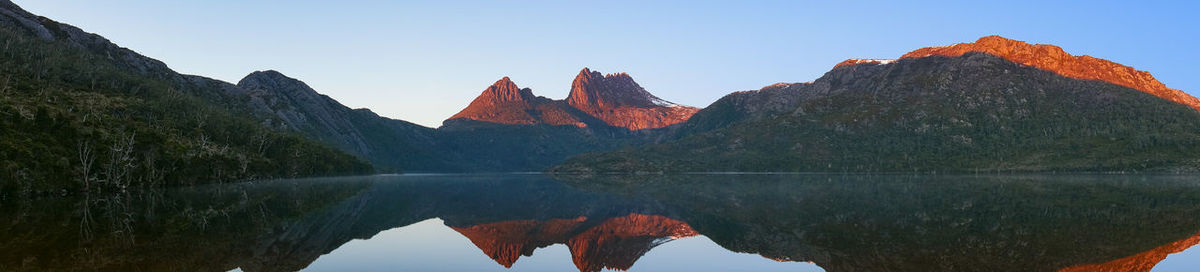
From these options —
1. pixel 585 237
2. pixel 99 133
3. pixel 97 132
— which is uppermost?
pixel 97 132

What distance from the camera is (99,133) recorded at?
280 feet

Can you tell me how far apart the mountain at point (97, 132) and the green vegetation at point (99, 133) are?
14 centimetres

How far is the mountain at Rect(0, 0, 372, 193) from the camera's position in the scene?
72812 mm

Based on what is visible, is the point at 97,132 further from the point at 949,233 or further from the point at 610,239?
the point at 949,233

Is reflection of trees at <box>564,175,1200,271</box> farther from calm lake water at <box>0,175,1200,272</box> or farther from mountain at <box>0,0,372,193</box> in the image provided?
mountain at <box>0,0,372,193</box>

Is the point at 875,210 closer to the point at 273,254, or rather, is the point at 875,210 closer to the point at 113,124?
the point at 273,254

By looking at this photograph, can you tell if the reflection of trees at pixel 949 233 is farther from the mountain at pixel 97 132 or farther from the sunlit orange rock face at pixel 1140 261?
the mountain at pixel 97 132

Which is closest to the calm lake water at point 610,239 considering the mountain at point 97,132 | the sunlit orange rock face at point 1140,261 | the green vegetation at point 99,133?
the sunlit orange rock face at point 1140,261

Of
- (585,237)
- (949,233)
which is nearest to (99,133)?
(585,237)

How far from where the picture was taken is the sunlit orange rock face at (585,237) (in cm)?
2720

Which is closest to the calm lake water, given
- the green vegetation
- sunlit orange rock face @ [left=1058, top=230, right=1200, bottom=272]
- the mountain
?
sunlit orange rock face @ [left=1058, top=230, right=1200, bottom=272]

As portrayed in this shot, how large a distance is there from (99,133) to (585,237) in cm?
8082

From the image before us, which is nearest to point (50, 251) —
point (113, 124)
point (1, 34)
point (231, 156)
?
point (113, 124)

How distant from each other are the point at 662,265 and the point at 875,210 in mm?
31122
